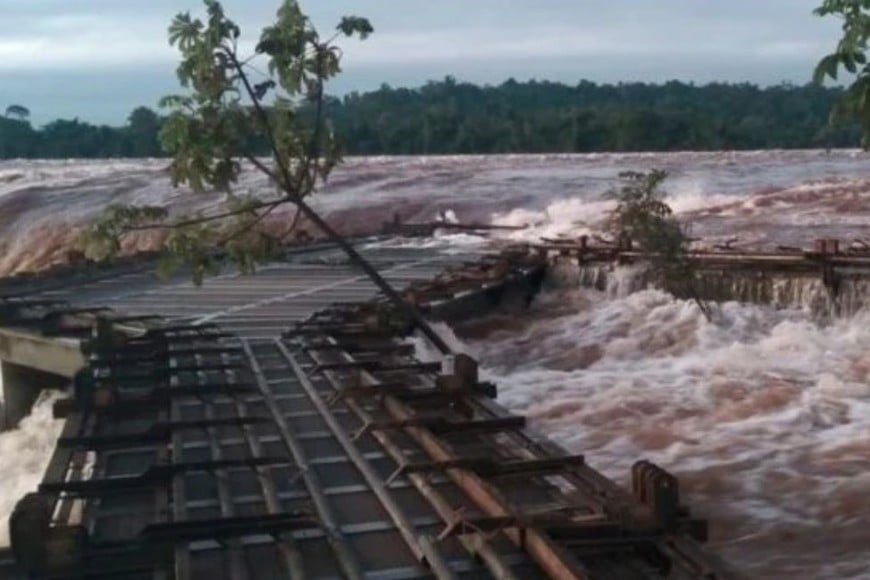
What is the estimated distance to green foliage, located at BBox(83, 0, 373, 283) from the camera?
9.62 meters

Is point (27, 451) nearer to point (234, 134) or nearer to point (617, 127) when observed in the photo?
point (234, 134)

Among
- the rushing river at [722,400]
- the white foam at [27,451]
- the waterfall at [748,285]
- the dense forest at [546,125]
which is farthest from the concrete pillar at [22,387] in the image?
the dense forest at [546,125]

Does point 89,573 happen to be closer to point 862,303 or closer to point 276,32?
point 276,32

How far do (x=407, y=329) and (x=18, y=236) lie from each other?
28.5 m

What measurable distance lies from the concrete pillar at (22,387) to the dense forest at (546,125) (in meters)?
35.1

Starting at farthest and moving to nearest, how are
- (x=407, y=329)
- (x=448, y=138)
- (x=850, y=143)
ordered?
1. (x=448, y=138)
2. (x=850, y=143)
3. (x=407, y=329)

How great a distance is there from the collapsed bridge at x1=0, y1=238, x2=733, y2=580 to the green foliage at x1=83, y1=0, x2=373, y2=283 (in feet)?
3.01

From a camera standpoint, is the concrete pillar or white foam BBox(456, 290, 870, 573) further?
the concrete pillar

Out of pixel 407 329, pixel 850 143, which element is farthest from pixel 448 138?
pixel 407 329

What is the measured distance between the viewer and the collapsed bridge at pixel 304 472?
557 centimetres

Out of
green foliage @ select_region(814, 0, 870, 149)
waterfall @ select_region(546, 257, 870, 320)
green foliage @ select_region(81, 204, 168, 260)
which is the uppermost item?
green foliage @ select_region(814, 0, 870, 149)

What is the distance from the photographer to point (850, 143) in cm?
6469

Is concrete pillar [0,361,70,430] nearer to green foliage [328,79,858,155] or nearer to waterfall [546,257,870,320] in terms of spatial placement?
waterfall [546,257,870,320]

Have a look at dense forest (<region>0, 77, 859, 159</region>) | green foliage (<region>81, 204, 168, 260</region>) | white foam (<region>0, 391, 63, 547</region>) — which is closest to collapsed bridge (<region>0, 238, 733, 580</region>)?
white foam (<region>0, 391, 63, 547</region>)
